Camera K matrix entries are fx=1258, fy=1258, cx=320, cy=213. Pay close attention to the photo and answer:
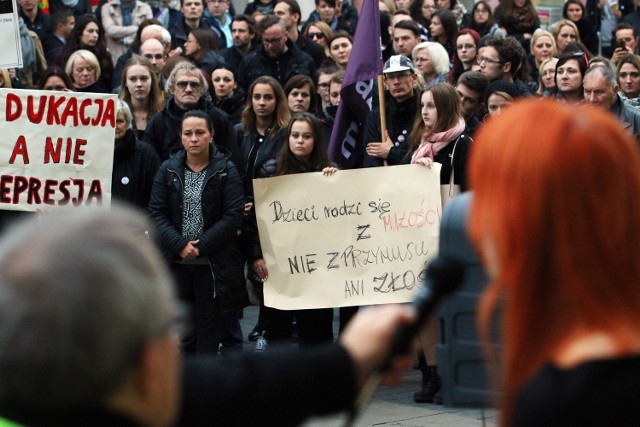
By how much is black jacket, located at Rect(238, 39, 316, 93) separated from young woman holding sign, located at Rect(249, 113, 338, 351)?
3.43m

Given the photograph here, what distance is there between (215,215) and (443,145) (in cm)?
152

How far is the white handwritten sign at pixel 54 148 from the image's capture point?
327 inches

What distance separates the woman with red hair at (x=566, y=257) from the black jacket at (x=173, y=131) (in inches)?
274

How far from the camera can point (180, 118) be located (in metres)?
9.13

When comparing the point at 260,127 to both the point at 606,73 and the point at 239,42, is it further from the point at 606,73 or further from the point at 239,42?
the point at 239,42

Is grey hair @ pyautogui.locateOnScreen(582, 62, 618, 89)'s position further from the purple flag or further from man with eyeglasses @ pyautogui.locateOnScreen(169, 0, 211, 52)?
man with eyeglasses @ pyautogui.locateOnScreen(169, 0, 211, 52)

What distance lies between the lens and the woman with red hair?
199 centimetres

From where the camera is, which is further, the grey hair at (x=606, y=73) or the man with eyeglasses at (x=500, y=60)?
the man with eyeglasses at (x=500, y=60)

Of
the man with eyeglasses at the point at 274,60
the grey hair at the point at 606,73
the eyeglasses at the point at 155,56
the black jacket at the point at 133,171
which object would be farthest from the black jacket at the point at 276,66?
the grey hair at the point at 606,73

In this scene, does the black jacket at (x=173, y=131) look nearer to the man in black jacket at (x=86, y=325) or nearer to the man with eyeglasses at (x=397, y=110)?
the man with eyeglasses at (x=397, y=110)

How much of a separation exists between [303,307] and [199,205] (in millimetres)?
923

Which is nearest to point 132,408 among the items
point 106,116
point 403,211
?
point 403,211

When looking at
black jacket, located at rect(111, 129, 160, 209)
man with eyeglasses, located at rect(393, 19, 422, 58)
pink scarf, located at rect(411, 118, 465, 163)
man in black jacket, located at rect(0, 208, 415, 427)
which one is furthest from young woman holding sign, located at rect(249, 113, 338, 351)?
man in black jacket, located at rect(0, 208, 415, 427)

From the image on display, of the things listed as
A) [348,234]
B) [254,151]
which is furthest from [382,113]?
[254,151]
